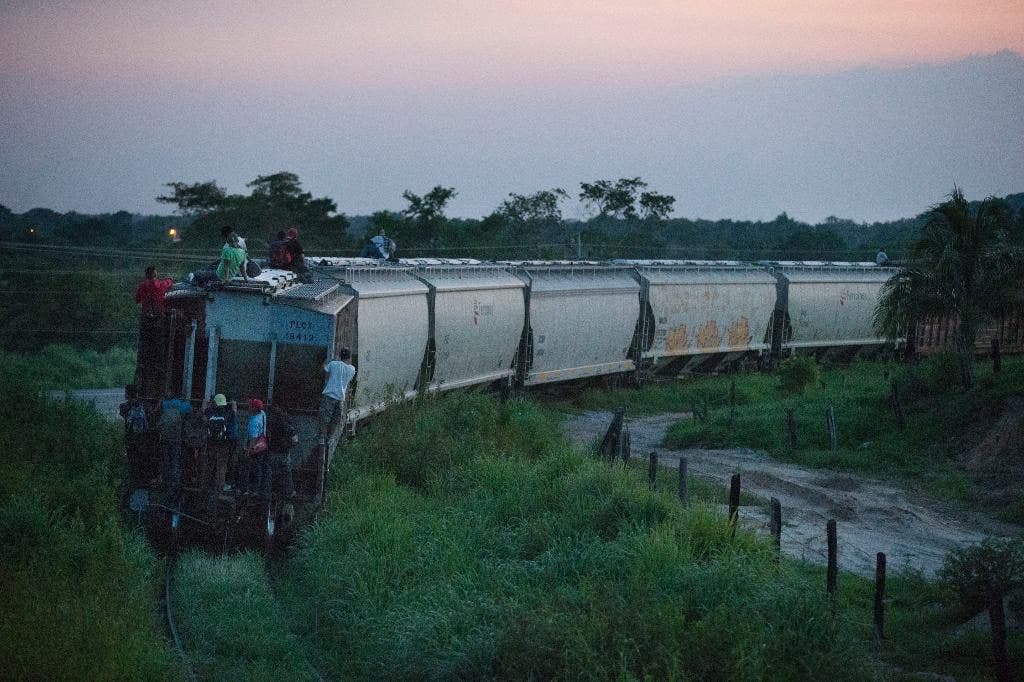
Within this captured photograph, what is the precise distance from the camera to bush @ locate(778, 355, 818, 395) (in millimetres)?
29781

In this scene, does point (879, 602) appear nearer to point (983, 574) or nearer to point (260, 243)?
point (983, 574)

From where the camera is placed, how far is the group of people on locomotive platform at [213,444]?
13430 millimetres

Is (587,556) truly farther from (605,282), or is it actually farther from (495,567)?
(605,282)

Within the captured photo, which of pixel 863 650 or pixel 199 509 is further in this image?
pixel 199 509

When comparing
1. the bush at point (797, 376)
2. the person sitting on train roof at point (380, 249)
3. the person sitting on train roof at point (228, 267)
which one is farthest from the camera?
the bush at point (797, 376)

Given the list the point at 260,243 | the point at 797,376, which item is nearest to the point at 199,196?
the point at 260,243

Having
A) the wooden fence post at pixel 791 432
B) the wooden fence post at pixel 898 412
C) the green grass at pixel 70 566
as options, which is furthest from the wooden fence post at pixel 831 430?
the green grass at pixel 70 566

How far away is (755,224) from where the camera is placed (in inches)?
4390

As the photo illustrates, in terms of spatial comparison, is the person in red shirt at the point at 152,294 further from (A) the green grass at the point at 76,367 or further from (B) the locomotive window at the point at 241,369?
(A) the green grass at the point at 76,367

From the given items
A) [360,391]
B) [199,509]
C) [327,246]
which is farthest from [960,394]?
[327,246]

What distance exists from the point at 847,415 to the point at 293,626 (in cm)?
1636

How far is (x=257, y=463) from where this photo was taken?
13594 mm

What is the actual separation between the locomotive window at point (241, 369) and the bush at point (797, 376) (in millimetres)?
19177

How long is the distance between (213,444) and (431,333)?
23.8 feet
